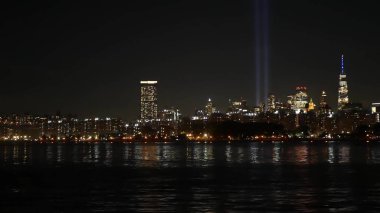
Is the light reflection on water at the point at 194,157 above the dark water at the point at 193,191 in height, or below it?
above

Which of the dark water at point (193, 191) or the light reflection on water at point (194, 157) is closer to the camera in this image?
the dark water at point (193, 191)

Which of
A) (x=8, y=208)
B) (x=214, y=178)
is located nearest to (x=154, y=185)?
(x=214, y=178)

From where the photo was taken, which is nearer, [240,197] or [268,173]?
[240,197]

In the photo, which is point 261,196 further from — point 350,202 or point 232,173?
point 232,173

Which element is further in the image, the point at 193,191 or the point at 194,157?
the point at 194,157

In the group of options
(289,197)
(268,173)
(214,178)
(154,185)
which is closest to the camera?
(289,197)

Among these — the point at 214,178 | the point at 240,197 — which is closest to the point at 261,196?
the point at 240,197

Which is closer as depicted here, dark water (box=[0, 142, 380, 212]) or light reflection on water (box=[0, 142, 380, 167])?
dark water (box=[0, 142, 380, 212])

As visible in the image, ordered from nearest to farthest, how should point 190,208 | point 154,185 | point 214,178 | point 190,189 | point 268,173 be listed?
point 190,208 → point 190,189 → point 154,185 → point 214,178 → point 268,173

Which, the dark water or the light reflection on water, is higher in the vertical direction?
the light reflection on water

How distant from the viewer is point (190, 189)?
39812 mm

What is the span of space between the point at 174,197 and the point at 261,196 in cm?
412

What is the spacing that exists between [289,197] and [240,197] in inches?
89.6

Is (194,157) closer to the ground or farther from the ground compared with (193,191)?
farther from the ground
